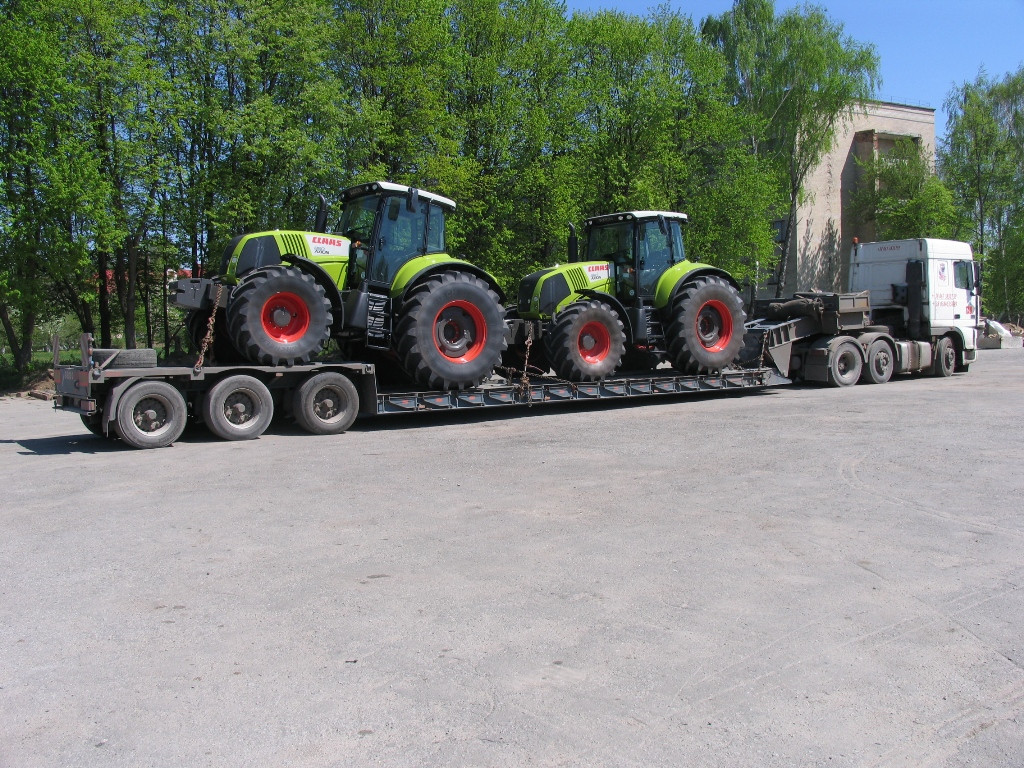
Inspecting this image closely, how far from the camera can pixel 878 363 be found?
17.8 meters

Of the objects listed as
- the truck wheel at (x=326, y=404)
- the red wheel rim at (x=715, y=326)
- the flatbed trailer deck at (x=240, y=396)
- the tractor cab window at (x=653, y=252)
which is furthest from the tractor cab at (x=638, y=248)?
the truck wheel at (x=326, y=404)

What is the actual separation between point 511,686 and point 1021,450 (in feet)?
25.8

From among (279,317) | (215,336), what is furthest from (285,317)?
(215,336)

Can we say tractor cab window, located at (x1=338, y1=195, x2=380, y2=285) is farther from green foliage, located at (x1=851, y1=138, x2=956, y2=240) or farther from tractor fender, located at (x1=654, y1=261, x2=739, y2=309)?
green foliage, located at (x1=851, y1=138, x2=956, y2=240)

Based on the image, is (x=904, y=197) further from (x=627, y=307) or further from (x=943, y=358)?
(x=627, y=307)

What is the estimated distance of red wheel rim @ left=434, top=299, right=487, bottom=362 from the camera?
40.7ft

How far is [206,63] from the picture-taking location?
→ 21.4 m

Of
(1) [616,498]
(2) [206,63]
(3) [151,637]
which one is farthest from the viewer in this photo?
(2) [206,63]

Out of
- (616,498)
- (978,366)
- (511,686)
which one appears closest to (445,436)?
(616,498)

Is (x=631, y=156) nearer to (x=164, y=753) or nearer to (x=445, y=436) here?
(x=445, y=436)

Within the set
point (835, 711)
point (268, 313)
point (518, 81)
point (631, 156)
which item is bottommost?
point (835, 711)

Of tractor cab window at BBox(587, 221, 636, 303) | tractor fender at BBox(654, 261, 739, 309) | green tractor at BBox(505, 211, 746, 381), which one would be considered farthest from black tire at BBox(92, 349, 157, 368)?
tractor fender at BBox(654, 261, 739, 309)

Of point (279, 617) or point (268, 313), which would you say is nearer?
point (279, 617)

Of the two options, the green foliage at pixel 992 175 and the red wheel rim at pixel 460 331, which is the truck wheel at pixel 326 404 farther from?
the green foliage at pixel 992 175
